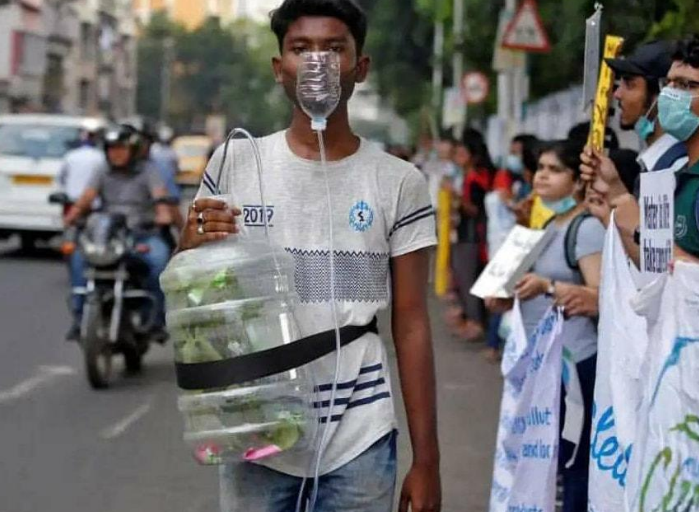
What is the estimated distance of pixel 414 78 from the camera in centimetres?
4369

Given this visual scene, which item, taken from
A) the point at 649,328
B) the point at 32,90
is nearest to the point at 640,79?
the point at 649,328

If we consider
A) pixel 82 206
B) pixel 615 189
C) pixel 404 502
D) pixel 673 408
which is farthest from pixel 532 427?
pixel 82 206

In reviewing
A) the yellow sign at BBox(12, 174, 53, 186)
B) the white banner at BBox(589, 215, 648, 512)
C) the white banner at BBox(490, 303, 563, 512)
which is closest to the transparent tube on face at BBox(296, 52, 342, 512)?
the white banner at BBox(589, 215, 648, 512)

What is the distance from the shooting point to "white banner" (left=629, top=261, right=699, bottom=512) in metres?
4.45

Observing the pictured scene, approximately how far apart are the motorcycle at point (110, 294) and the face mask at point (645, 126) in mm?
5507

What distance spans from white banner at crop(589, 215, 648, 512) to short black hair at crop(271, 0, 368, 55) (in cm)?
173

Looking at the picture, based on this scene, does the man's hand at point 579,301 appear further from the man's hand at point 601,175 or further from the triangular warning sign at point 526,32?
the triangular warning sign at point 526,32

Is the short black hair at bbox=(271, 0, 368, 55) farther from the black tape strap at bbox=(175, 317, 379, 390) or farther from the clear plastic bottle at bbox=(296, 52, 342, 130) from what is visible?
the black tape strap at bbox=(175, 317, 379, 390)

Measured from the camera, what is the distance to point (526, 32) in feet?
55.1

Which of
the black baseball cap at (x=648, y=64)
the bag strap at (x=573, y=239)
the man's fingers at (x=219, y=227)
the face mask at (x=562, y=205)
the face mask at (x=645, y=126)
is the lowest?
the bag strap at (x=573, y=239)

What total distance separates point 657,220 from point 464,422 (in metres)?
5.34

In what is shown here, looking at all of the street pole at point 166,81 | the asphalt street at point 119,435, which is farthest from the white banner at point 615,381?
the street pole at point 166,81

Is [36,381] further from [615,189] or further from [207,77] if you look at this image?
[207,77]

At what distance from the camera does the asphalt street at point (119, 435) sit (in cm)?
767
